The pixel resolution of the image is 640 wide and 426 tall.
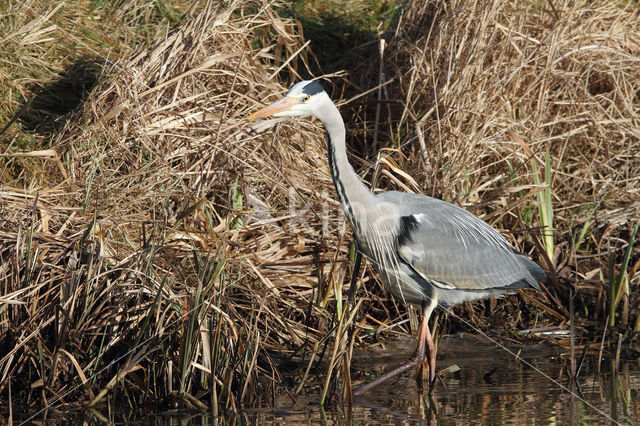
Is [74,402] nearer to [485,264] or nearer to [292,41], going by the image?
[485,264]

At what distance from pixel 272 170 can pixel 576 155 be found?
2.27 m

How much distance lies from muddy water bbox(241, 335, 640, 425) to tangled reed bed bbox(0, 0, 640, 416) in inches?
10.9

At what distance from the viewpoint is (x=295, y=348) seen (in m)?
4.57

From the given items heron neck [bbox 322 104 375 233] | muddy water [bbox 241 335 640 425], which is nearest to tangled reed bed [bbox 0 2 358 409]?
muddy water [bbox 241 335 640 425]

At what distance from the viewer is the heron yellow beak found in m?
4.04

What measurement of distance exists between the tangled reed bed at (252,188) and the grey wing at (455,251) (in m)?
0.52

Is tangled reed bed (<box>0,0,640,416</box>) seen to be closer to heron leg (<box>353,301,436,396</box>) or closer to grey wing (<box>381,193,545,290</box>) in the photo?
heron leg (<box>353,301,436,396</box>)

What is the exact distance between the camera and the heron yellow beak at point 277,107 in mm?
4039

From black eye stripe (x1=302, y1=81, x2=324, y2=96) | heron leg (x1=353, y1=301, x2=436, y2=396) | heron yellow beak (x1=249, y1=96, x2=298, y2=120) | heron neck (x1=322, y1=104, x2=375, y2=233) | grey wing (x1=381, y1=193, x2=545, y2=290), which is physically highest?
black eye stripe (x1=302, y1=81, x2=324, y2=96)

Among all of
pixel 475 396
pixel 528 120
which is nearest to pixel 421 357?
pixel 475 396

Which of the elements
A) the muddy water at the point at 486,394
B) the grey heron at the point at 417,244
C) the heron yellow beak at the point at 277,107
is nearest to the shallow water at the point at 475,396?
the muddy water at the point at 486,394

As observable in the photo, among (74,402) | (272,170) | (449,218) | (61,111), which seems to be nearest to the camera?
(74,402)

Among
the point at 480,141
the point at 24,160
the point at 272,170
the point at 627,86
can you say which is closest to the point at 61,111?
the point at 24,160

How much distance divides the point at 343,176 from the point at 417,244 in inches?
21.7
